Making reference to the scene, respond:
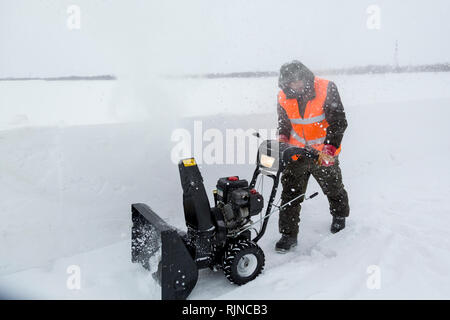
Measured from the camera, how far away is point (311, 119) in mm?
3252

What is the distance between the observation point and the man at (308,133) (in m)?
3.15

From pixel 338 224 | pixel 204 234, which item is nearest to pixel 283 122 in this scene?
pixel 338 224

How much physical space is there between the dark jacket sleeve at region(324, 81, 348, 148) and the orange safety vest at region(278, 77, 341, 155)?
4 centimetres

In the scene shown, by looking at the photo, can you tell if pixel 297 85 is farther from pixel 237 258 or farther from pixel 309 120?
pixel 237 258

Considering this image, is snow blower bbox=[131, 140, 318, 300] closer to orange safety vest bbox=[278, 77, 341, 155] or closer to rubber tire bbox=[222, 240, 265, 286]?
rubber tire bbox=[222, 240, 265, 286]

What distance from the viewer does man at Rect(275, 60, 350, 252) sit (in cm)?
315

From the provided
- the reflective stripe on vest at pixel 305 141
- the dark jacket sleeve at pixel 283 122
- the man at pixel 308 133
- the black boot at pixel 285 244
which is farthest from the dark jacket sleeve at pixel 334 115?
the black boot at pixel 285 244

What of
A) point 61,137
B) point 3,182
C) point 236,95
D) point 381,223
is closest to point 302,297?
point 381,223

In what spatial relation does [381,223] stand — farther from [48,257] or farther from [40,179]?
[40,179]

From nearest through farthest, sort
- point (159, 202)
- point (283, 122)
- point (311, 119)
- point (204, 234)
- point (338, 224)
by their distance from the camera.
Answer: point (204, 234)
point (311, 119)
point (283, 122)
point (338, 224)
point (159, 202)

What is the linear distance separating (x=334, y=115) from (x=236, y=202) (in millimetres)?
1179

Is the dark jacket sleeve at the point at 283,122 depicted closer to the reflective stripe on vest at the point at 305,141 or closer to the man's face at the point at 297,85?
the reflective stripe on vest at the point at 305,141

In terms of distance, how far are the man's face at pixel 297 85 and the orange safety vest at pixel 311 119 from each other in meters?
A: 0.12

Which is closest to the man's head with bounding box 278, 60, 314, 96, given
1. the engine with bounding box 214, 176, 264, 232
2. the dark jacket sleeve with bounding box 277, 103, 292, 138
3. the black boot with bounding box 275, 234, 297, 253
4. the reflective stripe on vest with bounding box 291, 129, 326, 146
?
the dark jacket sleeve with bounding box 277, 103, 292, 138
